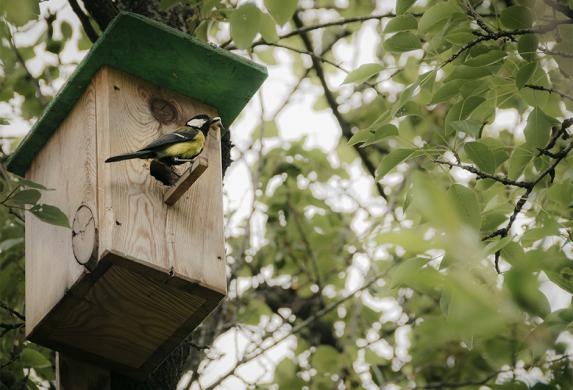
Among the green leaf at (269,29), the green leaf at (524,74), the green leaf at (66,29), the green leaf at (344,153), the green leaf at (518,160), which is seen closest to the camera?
the green leaf at (524,74)

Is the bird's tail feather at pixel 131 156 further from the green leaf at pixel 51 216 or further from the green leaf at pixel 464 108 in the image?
the green leaf at pixel 464 108

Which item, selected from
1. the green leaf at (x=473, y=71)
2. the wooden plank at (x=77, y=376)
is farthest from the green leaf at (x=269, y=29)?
the wooden plank at (x=77, y=376)

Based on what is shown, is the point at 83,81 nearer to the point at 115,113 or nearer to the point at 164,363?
the point at 115,113

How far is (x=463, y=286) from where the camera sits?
0.83 metres

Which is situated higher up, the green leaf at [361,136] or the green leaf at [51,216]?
the green leaf at [361,136]

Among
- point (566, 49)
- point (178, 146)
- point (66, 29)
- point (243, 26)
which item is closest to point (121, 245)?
point (178, 146)

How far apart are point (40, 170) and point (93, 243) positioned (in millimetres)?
765

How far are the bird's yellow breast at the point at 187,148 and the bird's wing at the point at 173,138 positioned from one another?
0.01 m

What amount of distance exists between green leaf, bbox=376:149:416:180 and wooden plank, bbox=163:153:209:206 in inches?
20.6

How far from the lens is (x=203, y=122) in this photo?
2.79 metres

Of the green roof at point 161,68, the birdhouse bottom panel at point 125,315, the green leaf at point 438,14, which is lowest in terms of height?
the birdhouse bottom panel at point 125,315

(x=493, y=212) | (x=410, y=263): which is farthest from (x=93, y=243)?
(x=493, y=212)

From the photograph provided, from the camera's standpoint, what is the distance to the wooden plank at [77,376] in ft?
8.62

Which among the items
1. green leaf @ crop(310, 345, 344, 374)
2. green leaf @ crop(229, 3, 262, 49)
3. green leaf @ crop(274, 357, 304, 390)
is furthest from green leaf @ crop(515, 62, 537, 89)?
green leaf @ crop(274, 357, 304, 390)
